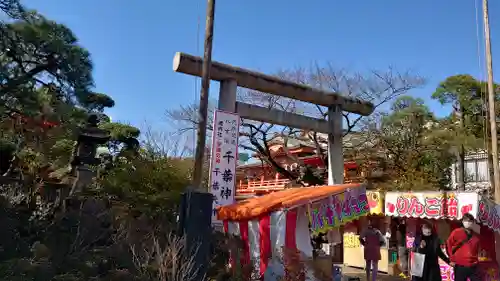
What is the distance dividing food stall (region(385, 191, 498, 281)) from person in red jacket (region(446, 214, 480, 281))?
2185 millimetres

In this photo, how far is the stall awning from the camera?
818 centimetres

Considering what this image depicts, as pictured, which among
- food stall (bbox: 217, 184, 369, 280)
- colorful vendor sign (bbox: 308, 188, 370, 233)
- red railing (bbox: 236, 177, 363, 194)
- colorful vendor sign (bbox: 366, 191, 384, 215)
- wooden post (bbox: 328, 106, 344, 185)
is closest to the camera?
food stall (bbox: 217, 184, 369, 280)

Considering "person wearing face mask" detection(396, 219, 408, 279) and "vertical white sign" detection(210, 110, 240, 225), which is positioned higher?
"vertical white sign" detection(210, 110, 240, 225)

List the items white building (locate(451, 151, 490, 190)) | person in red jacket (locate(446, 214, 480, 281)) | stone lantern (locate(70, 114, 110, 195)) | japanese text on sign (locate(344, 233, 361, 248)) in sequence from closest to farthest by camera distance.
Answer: person in red jacket (locate(446, 214, 480, 281))
stone lantern (locate(70, 114, 110, 195))
japanese text on sign (locate(344, 233, 361, 248))
white building (locate(451, 151, 490, 190))

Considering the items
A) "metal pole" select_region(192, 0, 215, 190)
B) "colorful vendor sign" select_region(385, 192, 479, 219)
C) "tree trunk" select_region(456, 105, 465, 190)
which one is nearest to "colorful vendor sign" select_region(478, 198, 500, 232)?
"colorful vendor sign" select_region(385, 192, 479, 219)

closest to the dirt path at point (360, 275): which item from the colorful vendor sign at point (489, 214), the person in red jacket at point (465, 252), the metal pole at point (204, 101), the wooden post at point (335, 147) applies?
the wooden post at point (335, 147)

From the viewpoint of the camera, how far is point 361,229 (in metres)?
14.6

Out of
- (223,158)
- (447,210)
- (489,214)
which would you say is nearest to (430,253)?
(447,210)

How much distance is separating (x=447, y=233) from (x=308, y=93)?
5.45 metres

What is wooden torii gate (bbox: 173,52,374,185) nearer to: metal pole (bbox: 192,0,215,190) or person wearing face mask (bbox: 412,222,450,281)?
metal pole (bbox: 192,0,215,190)

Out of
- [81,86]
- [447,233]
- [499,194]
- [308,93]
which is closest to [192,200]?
[81,86]

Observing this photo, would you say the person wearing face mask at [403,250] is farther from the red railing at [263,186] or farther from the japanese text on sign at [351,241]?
the red railing at [263,186]

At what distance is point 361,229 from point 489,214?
5.33 meters

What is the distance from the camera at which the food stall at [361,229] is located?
40.3 ft
